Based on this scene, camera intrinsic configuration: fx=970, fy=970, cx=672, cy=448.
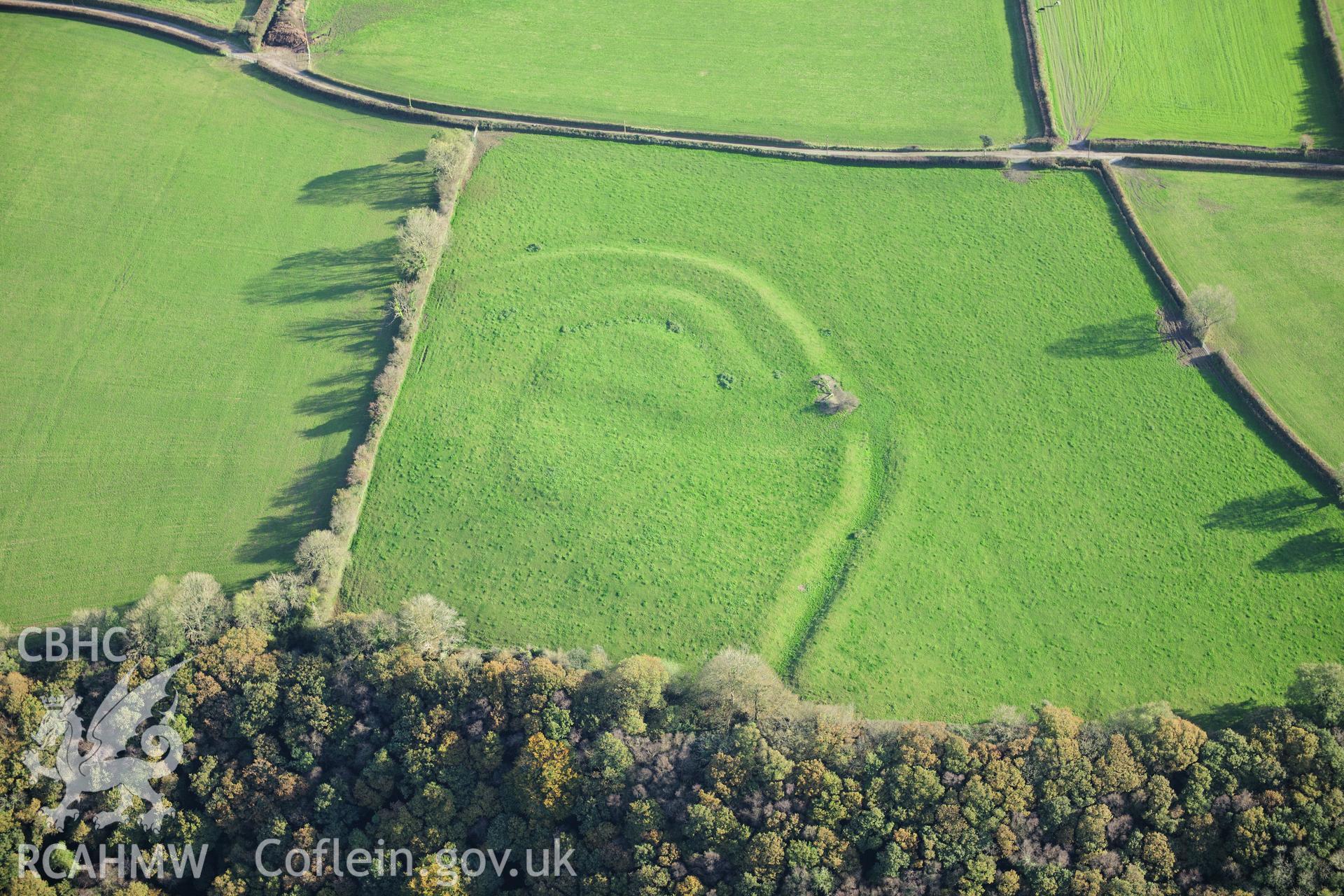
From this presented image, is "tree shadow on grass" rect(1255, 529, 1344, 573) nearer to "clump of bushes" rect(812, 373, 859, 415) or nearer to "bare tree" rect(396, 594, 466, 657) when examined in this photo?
"clump of bushes" rect(812, 373, 859, 415)

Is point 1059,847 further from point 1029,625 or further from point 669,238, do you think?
point 669,238

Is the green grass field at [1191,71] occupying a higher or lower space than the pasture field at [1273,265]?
higher

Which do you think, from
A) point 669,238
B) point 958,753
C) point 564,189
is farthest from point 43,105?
point 958,753

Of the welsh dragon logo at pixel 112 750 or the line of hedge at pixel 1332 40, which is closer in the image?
the welsh dragon logo at pixel 112 750

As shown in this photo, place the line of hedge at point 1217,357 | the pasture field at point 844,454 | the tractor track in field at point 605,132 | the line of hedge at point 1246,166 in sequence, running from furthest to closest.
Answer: the tractor track in field at point 605,132
the line of hedge at point 1246,166
the line of hedge at point 1217,357
the pasture field at point 844,454

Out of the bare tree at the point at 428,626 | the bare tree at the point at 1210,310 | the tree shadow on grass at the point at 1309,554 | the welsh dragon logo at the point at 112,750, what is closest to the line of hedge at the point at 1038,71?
the bare tree at the point at 1210,310

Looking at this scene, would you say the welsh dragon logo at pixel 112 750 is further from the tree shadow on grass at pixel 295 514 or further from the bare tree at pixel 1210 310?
the bare tree at pixel 1210 310

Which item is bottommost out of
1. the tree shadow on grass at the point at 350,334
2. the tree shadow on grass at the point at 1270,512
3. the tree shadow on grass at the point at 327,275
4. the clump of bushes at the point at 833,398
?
the tree shadow on grass at the point at 1270,512
